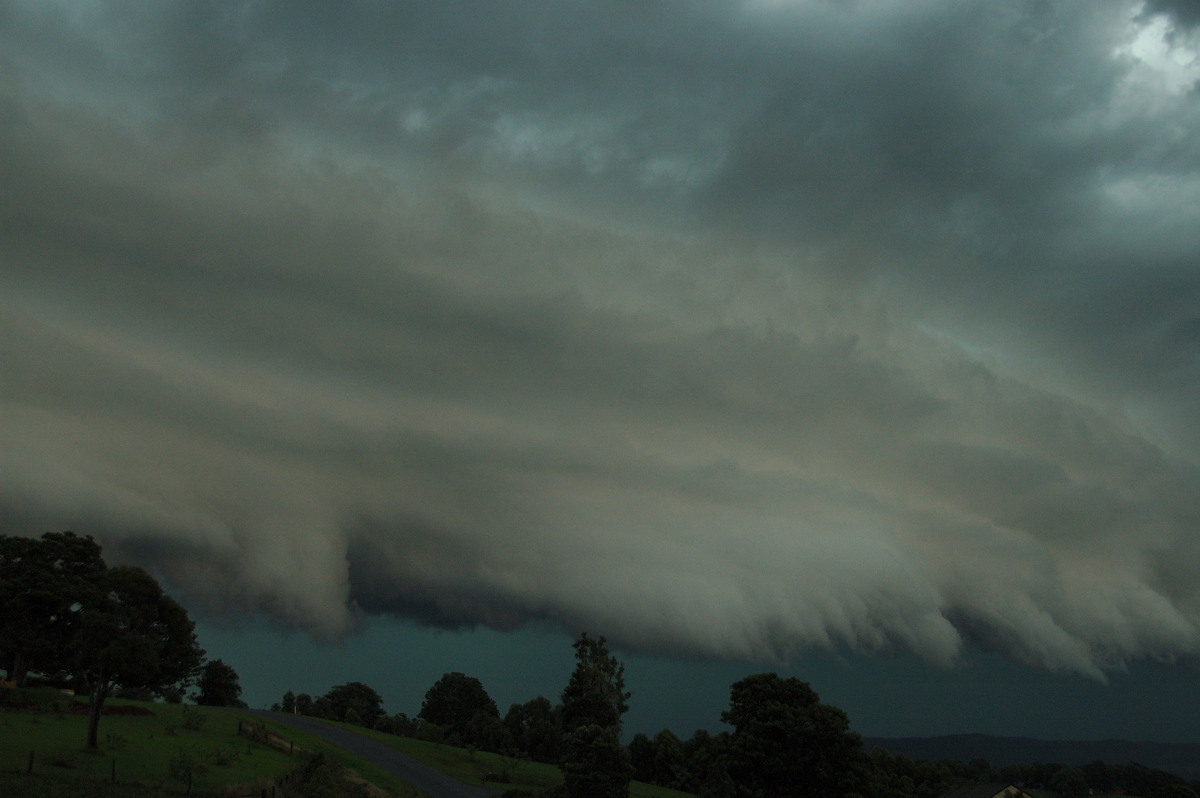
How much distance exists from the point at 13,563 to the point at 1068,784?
687ft

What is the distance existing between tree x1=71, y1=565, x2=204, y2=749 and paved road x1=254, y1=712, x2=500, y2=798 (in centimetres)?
2709

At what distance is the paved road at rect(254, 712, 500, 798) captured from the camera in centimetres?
8175

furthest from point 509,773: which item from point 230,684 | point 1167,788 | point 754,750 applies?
point 1167,788

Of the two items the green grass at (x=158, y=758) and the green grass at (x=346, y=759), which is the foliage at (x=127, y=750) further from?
the green grass at (x=346, y=759)

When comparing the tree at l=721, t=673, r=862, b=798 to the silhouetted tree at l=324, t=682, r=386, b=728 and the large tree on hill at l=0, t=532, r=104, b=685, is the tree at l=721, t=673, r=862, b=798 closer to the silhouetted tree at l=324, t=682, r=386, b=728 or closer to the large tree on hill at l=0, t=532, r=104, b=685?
the large tree on hill at l=0, t=532, r=104, b=685

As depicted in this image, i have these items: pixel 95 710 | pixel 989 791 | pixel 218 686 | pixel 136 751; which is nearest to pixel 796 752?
pixel 136 751

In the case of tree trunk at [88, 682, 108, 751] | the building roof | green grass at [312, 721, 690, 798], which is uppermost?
tree trunk at [88, 682, 108, 751]

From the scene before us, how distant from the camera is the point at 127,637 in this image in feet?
188

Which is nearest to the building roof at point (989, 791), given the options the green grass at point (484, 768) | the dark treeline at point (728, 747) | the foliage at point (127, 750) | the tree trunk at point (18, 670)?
the dark treeline at point (728, 747)

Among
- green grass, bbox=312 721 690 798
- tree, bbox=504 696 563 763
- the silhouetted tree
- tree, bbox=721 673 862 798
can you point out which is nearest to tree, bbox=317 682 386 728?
the silhouetted tree

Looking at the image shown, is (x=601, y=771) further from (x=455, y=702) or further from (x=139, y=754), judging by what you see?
(x=455, y=702)

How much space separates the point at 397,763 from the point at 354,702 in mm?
90796

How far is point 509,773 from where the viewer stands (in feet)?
325

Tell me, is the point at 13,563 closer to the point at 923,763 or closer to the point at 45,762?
the point at 45,762
